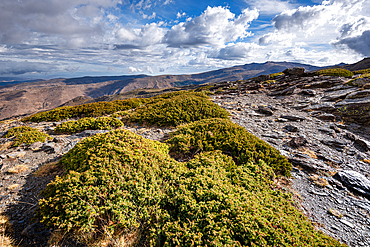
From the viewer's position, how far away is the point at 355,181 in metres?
6.36

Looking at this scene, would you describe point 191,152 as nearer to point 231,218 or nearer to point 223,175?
point 223,175

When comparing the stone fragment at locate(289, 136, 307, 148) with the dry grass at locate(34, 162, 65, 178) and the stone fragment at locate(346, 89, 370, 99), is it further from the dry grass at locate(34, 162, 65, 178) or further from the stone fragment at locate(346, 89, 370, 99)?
the stone fragment at locate(346, 89, 370, 99)

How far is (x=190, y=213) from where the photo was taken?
156 inches

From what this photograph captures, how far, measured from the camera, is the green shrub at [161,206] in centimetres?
373

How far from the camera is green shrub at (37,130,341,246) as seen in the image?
3.73m

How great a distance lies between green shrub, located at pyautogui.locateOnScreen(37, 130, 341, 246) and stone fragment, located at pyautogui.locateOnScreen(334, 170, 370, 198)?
322 cm

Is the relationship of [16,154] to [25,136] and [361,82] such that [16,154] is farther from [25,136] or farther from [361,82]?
[361,82]

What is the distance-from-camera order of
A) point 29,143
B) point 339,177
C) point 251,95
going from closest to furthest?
point 339,177 → point 29,143 → point 251,95

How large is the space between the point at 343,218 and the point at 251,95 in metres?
20.8

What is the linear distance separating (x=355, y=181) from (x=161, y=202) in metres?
7.67

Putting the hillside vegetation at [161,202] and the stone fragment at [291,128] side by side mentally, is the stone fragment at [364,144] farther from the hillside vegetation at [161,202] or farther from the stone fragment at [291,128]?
the hillside vegetation at [161,202]

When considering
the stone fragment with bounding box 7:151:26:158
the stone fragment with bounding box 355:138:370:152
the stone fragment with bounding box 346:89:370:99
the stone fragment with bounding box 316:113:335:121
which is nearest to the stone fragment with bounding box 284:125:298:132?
the stone fragment with bounding box 355:138:370:152

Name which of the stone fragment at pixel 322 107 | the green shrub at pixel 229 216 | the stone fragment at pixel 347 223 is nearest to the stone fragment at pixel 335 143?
the stone fragment at pixel 347 223

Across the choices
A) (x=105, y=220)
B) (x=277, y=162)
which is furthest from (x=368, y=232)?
(x=105, y=220)
